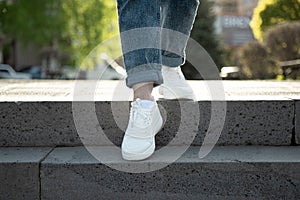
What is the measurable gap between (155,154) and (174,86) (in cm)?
35

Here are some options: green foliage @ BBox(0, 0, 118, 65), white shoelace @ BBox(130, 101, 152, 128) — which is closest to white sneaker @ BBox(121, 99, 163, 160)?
white shoelace @ BBox(130, 101, 152, 128)

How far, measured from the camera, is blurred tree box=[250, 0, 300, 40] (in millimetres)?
12484

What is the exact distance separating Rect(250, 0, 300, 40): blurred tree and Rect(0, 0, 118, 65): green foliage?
9.40 metres

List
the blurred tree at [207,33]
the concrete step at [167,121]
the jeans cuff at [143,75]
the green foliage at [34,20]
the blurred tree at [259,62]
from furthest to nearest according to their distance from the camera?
the green foliage at [34,20]
the blurred tree at [207,33]
the blurred tree at [259,62]
the concrete step at [167,121]
the jeans cuff at [143,75]

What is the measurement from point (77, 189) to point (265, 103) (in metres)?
0.92

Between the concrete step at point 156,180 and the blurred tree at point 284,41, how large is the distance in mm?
9932

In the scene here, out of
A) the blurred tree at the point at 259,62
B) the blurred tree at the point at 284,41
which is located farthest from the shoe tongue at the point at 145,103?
the blurred tree at the point at 259,62

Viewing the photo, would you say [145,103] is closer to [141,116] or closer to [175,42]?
[141,116]

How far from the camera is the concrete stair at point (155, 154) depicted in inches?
68.6

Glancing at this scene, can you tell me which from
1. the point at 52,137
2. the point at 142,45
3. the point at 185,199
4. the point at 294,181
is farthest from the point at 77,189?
the point at 294,181

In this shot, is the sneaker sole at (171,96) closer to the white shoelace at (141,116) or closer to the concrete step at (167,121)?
the concrete step at (167,121)

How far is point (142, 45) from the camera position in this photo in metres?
1.68

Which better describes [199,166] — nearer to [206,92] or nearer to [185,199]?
[185,199]

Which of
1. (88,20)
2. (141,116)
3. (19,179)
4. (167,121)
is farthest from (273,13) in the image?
(19,179)
